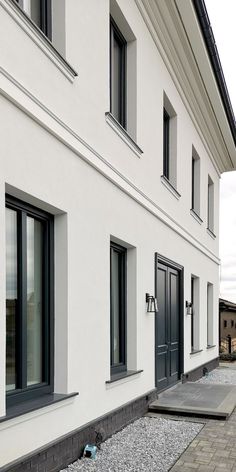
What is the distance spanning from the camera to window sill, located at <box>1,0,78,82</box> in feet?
12.7

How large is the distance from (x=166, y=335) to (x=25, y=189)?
215 inches

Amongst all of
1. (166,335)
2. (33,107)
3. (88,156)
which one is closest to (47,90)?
(33,107)

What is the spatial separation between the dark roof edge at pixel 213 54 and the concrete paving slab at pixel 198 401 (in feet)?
19.9

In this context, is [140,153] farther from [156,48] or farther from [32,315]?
[32,315]

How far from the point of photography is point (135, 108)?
6984 mm

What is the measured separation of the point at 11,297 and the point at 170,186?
5282 millimetres

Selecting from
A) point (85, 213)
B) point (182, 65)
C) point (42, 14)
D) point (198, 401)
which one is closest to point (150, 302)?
point (198, 401)

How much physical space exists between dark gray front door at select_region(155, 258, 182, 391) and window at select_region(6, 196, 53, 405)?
11.8ft

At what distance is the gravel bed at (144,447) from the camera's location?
481cm

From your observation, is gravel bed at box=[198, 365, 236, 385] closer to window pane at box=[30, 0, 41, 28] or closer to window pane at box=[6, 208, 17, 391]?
window pane at box=[6, 208, 17, 391]

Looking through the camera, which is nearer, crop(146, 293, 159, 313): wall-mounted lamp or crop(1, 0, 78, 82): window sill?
crop(1, 0, 78, 82): window sill

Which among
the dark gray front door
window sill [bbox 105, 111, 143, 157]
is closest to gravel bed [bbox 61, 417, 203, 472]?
the dark gray front door

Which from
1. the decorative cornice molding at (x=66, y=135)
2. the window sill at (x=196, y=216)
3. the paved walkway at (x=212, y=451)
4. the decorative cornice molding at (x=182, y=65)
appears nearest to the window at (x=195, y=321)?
the window sill at (x=196, y=216)

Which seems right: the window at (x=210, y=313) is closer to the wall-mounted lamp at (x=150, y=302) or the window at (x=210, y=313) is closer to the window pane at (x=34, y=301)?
the wall-mounted lamp at (x=150, y=302)
